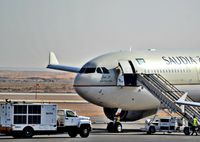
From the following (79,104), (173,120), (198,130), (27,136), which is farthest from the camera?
(79,104)

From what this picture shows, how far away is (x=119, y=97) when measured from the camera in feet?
173

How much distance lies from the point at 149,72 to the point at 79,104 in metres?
46.8

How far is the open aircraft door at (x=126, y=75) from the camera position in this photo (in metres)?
52.4

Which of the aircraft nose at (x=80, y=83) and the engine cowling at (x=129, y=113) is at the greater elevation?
the aircraft nose at (x=80, y=83)

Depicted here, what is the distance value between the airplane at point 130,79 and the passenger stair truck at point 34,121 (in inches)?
216

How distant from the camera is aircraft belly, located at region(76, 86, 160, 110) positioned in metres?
52.5

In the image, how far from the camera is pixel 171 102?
5194cm

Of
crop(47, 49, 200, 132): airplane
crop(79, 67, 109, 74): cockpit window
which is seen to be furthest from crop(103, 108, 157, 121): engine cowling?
crop(79, 67, 109, 74): cockpit window

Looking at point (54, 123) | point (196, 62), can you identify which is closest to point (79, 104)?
point (196, 62)

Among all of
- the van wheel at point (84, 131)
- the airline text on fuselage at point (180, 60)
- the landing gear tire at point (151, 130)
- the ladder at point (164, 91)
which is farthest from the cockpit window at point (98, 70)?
the van wheel at point (84, 131)

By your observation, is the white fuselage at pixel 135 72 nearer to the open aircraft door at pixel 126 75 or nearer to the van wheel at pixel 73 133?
the open aircraft door at pixel 126 75

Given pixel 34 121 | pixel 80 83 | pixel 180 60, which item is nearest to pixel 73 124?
pixel 34 121

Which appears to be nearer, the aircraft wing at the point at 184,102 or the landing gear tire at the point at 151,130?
the aircraft wing at the point at 184,102

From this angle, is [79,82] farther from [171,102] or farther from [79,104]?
[79,104]
